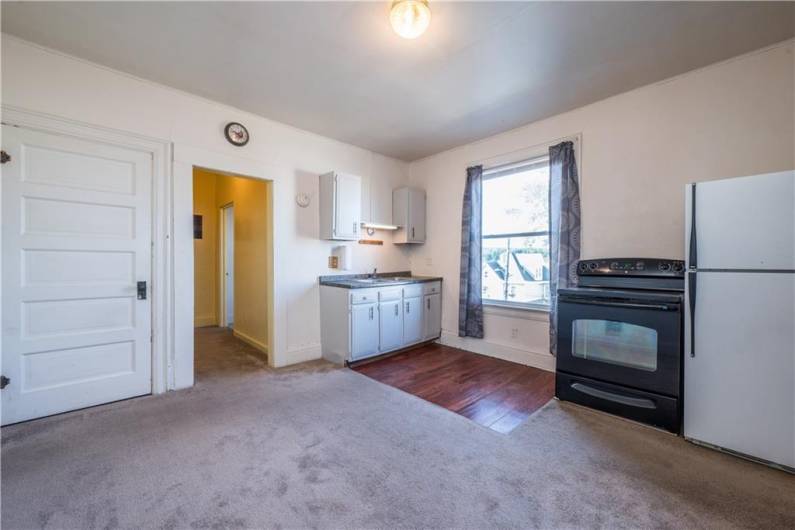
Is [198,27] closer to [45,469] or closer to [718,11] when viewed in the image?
[45,469]

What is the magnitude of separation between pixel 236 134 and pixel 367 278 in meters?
2.24

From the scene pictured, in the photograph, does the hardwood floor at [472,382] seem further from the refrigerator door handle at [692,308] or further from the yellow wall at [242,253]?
the yellow wall at [242,253]

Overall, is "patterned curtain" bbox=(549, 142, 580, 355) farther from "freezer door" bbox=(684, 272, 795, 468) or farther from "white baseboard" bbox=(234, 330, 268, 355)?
"white baseboard" bbox=(234, 330, 268, 355)

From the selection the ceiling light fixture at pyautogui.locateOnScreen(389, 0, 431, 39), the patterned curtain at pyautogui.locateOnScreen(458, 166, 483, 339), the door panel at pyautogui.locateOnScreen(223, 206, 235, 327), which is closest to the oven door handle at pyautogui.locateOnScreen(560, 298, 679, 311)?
the patterned curtain at pyautogui.locateOnScreen(458, 166, 483, 339)

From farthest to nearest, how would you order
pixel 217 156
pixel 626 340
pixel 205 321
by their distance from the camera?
pixel 205 321
pixel 217 156
pixel 626 340

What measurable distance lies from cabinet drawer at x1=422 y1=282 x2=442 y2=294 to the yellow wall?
193 centimetres

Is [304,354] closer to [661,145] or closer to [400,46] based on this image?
[400,46]

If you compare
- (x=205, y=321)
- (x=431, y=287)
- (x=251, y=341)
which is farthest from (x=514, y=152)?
(x=205, y=321)

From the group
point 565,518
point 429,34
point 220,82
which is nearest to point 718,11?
point 429,34

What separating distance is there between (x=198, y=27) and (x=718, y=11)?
129 inches

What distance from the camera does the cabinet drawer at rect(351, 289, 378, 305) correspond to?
11.6 ft

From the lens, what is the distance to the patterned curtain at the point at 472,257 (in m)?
4.07

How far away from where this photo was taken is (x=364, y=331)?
3.64 m

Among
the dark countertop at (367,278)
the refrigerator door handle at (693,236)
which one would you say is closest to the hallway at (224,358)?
the dark countertop at (367,278)
